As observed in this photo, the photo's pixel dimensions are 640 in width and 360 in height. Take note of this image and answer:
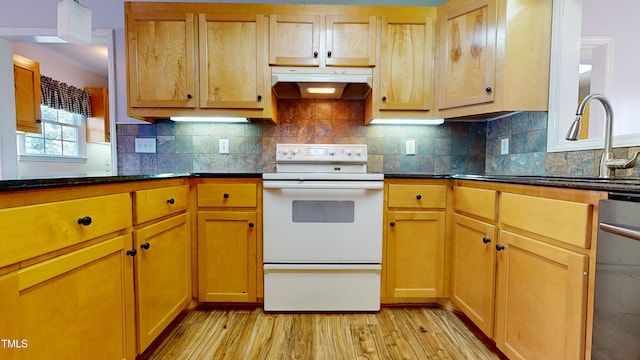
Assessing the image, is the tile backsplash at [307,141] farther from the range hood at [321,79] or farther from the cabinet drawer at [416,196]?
the cabinet drawer at [416,196]

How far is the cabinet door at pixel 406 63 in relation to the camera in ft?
6.12

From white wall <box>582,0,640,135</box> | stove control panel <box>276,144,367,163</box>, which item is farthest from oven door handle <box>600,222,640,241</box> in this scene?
stove control panel <box>276,144,367,163</box>

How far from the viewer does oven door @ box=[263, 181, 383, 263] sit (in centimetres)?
170

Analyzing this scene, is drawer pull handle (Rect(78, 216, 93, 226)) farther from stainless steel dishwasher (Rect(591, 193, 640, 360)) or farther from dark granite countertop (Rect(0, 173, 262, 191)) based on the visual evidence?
stainless steel dishwasher (Rect(591, 193, 640, 360))

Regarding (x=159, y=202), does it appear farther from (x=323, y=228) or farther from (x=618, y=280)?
(x=618, y=280)

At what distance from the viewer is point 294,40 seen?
1839mm

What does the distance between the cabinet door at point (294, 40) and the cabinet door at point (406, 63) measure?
45cm

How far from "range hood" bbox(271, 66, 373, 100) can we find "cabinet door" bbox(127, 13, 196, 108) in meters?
0.59

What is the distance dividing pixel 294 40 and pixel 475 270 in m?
1.75

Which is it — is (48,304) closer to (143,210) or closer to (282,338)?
(143,210)

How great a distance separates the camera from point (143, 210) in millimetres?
1194

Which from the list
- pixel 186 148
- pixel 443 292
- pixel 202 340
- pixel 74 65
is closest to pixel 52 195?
pixel 202 340

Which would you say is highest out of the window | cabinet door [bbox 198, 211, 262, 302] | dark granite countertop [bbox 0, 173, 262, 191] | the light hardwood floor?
the window

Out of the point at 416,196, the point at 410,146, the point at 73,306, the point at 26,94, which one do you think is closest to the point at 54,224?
the point at 73,306
